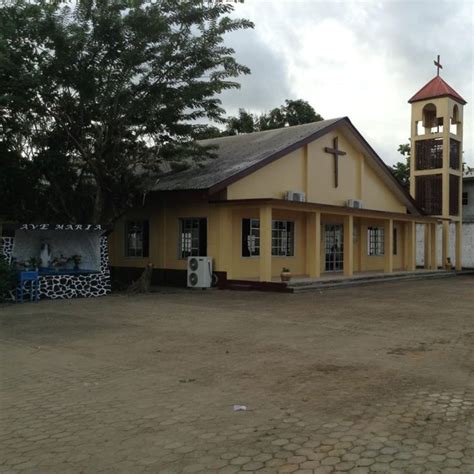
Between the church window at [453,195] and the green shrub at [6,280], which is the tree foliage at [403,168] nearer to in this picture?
the church window at [453,195]

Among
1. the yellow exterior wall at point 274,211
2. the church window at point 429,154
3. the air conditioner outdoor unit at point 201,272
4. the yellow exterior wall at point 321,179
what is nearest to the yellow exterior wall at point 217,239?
the yellow exterior wall at point 274,211

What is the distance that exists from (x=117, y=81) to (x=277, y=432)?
41.1 feet

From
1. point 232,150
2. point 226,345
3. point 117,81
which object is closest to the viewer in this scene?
point 226,345

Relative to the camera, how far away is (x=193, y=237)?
57.4 ft

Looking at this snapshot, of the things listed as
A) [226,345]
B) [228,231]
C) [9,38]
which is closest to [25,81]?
[9,38]

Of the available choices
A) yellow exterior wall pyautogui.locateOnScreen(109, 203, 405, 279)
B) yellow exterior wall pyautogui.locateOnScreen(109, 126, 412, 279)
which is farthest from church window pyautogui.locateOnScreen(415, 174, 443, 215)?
yellow exterior wall pyautogui.locateOnScreen(109, 203, 405, 279)

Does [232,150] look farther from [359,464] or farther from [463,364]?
[359,464]

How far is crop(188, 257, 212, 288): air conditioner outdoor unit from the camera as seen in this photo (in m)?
16.2

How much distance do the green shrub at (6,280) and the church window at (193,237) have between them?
579 cm

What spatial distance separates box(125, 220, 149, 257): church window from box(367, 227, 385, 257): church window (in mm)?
9593

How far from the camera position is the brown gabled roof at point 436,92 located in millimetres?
24531

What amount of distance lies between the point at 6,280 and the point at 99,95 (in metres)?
5.43

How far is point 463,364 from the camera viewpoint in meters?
6.75

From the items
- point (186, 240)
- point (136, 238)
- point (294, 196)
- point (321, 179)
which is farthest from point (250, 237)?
point (136, 238)
